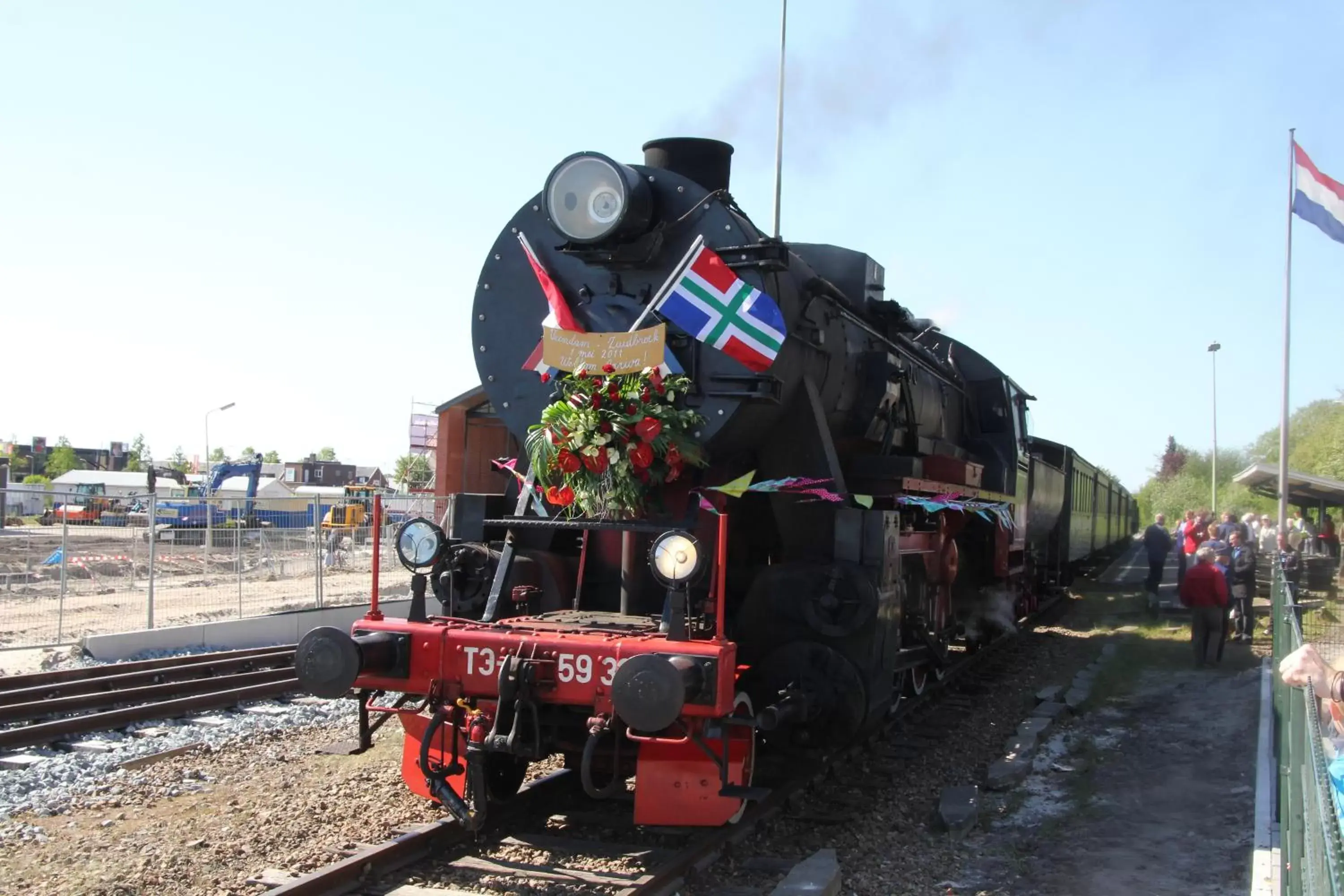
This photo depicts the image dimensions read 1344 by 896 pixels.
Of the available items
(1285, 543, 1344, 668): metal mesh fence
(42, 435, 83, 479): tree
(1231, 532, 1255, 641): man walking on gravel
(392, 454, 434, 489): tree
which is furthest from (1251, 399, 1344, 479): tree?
(42, 435, 83, 479): tree

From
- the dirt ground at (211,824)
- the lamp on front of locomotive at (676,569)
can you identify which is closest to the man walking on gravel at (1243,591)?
the dirt ground at (211,824)

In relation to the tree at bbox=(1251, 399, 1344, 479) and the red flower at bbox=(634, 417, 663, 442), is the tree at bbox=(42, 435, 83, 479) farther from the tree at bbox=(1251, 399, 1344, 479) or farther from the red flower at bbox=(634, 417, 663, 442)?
the red flower at bbox=(634, 417, 663, 442)

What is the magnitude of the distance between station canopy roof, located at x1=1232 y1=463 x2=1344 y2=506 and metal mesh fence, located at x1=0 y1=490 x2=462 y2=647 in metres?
16.4

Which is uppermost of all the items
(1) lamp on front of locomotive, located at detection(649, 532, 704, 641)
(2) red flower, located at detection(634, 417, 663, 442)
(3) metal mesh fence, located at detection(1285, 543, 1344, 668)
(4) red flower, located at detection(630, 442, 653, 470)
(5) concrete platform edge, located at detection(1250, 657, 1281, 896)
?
(2) red flower, located at detection(634, 417, 663, 442)

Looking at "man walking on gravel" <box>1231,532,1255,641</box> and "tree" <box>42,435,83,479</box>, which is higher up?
"tree" <box>42,435,83,479</box>

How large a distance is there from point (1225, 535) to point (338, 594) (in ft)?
44.5

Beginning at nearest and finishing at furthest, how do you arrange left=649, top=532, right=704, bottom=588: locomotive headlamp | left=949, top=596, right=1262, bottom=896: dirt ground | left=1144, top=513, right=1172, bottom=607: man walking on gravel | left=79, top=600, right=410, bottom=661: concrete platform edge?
left=649, top=532, right=704, bottom=588: locomotive headlamp
left=949, top=596, right=1262, bottom=896: dirt ground
left=79, top=600, right=410, bottom=661: concrete platform edge
left=1144, top=513, right=1172, bottom=607: man walking on gravel

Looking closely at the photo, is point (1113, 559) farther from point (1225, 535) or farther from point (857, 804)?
point (857, 804)

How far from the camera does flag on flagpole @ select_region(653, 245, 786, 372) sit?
564cm

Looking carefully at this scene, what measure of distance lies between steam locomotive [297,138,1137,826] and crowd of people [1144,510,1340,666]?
5.37 m

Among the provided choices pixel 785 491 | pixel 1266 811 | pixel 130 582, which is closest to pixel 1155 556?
pixel 1266 811

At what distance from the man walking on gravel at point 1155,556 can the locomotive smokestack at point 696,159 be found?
41.6ft

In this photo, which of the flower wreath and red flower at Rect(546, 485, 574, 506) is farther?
red flower at Rect(546, 485, 574, 506)

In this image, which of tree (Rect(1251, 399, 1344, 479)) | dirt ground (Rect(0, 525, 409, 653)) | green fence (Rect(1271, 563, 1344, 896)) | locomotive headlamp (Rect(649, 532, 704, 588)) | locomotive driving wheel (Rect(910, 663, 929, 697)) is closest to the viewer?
green fence (Rect(1271, 563, 1344, 896))
